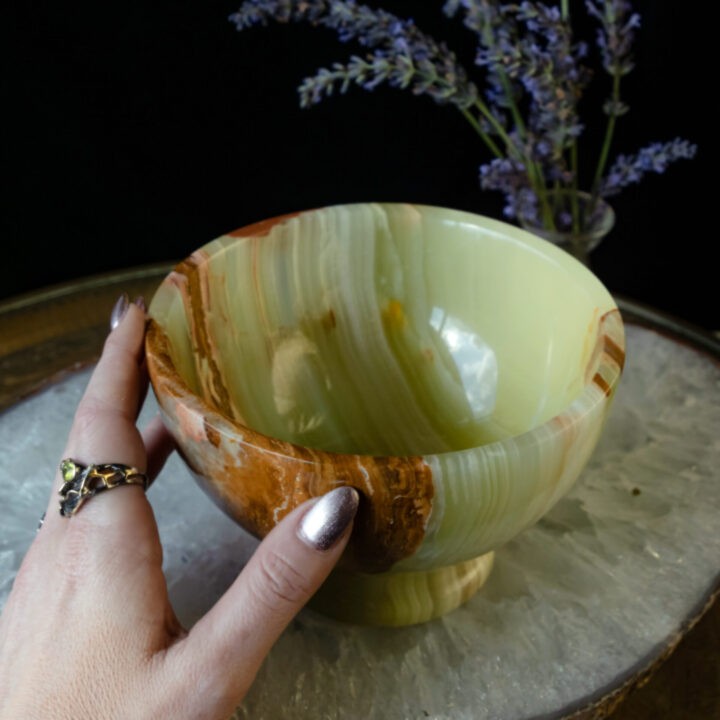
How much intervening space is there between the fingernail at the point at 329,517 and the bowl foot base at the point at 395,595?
0.34ft

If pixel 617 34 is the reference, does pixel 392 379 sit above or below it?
below

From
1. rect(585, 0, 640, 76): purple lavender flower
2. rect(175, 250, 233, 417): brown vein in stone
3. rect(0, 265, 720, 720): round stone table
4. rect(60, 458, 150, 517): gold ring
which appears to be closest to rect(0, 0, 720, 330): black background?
rect(585, 0, 640, 76): purple lavender flower

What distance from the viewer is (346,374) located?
1.99 ft

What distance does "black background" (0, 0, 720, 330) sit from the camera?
939mm

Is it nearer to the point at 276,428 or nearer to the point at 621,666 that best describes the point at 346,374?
the point at 276,428

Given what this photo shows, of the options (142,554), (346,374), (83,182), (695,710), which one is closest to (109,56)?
(83,182)

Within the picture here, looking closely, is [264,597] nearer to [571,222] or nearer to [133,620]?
[133,620]

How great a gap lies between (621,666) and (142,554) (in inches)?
9.4

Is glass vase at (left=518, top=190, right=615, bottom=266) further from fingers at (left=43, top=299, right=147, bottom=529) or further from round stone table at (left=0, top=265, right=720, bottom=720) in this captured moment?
fingers at (left=43, top=299, right=147, bottom=529)

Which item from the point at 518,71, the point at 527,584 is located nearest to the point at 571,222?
the point at 518,71

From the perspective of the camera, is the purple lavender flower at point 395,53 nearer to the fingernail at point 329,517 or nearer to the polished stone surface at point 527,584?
the polished stone surface at point 527,584

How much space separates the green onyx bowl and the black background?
46 centimetres

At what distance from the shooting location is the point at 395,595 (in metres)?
Result: 0.47

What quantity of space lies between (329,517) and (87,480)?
130mm
